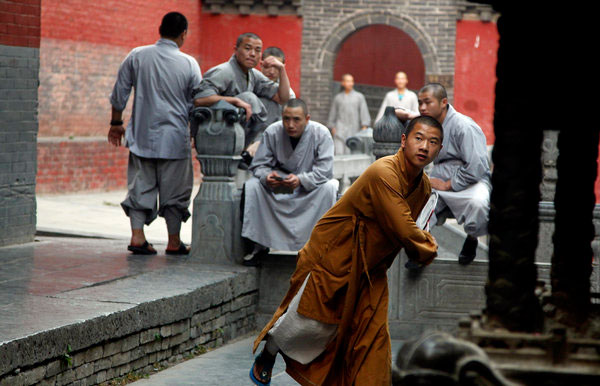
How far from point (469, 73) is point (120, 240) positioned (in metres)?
14.7

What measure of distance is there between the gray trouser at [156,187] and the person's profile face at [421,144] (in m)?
3.44

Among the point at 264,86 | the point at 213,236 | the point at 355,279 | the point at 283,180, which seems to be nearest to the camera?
the point at 355,279

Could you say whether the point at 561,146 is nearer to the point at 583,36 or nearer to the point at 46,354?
the point at 583,36

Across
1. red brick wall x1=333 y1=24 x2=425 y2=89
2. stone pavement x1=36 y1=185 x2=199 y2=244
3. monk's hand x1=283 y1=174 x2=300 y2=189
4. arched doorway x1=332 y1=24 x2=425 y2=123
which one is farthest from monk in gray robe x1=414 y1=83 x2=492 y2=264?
red brick wall x1=333 y1=24 x2=425 y2=89

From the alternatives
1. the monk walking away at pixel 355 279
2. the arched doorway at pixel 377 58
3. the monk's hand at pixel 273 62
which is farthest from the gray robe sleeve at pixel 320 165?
the arched doorway at pixel 377 58

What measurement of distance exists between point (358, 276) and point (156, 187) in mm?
3449

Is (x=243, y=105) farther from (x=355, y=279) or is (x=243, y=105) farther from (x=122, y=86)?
(x=355, y=279)

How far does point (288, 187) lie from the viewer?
294 inches

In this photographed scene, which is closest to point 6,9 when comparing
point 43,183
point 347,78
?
point 43,183

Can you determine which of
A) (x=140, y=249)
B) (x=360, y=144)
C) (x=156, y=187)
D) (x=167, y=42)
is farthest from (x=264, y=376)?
(x=360, y=144)

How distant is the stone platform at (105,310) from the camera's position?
4977mm

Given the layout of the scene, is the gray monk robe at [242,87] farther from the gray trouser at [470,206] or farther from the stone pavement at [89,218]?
the stone pavement at [89,218]

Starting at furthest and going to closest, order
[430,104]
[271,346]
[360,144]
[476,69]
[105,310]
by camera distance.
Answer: [476,69]
[360,144]
[430,104]
[105,310]
[271,346]

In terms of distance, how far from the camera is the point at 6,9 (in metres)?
7.98
